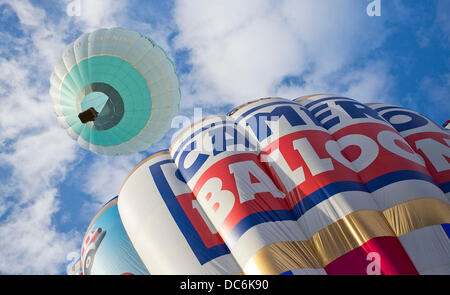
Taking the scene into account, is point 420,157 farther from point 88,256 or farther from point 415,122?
point 88,256

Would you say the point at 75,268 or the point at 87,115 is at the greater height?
the point at 87,115

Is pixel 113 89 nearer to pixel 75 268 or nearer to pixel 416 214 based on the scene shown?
pixel 75 268

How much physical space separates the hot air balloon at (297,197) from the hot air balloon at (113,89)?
206 centimetres

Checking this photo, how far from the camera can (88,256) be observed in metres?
6.01

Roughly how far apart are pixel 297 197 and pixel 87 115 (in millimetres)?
5256

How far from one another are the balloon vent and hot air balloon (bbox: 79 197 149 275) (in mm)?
2302

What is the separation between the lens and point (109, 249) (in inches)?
224

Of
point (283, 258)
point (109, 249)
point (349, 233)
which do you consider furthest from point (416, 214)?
point (109, 249)

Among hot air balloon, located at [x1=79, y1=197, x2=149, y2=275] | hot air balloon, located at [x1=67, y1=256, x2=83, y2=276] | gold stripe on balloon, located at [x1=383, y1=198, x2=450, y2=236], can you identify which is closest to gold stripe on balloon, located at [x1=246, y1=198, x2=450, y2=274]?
gold stripe on balloon, located at [x1=383, y1=198, x2=450, y2=236]

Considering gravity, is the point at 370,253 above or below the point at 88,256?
below

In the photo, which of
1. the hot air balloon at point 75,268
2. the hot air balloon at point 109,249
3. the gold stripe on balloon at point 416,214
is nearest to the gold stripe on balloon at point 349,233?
the gold stripe on balloon at point 416,214

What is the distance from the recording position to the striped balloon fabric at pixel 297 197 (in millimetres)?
4379
